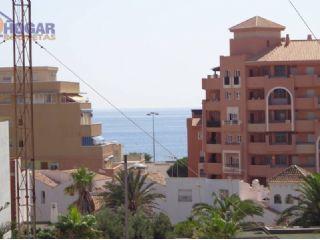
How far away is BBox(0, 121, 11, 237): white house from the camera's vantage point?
36.4 metres

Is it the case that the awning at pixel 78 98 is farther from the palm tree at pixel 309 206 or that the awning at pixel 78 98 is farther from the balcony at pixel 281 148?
the palm tree at pixel 309 206

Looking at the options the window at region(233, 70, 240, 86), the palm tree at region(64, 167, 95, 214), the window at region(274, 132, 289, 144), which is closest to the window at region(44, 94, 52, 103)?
the window at region(233, 70, 240, 86)

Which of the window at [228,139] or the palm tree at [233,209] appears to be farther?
the window at [228,139]

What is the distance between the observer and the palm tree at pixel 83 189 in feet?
182

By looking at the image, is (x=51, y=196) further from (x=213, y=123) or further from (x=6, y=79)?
(x=6, y=79)

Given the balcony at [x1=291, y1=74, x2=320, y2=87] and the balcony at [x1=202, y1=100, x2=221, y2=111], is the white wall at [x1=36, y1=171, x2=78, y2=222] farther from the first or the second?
the balcony at [x1=291, y1=74, x2=320, y2=87]

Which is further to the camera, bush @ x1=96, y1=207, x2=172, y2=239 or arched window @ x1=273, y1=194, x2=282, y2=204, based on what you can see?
arched window @ x1=273, y1=194, x2=282, y2=204

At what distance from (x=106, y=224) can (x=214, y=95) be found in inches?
1308

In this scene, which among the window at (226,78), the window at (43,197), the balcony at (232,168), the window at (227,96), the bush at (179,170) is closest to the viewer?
the window at (43,197)

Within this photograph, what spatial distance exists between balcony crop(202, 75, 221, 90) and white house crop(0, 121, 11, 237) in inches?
1457

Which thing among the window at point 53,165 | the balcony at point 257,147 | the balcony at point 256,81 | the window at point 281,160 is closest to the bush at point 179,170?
the window at point 53,165

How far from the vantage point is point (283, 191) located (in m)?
52.4

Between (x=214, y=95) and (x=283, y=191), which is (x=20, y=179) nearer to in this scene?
(x=283, y=191)

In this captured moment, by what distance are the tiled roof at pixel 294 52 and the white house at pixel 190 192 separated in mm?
18838
